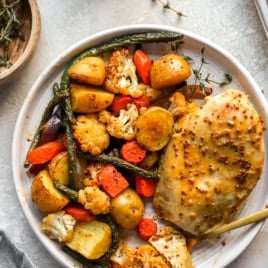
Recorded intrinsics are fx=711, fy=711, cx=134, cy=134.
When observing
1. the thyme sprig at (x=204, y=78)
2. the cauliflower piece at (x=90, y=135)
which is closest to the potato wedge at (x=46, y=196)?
the cauliflower piece at (x=90, y=135)

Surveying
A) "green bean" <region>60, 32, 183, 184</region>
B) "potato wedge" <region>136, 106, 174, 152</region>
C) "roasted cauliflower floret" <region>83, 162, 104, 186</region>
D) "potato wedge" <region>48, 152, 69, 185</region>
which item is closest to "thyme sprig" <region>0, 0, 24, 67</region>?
"green bean" <region>60, 32, 183, 184</region>

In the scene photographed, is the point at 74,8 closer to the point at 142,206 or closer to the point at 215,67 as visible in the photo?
the point at 215,67

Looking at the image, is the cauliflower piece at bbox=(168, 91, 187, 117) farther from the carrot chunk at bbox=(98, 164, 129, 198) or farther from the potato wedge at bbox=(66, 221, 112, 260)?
the potato wedge at bbox=(66, 221, 112, 260)

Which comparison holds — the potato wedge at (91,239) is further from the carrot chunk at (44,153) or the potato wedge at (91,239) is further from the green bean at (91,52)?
the carrot chunk at (44,153)

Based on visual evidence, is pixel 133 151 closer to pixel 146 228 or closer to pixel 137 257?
pixel 146 228

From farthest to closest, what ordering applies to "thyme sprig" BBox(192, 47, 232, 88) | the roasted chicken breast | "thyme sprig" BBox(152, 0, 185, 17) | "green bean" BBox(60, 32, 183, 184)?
"thyme sprig" BBox(152, 0, 185, 17) < "thyme sprig" BBox(192, 47, 232, 88) < "green bean" BBox(60, 32, 183, 184) < the roasted chicken breast

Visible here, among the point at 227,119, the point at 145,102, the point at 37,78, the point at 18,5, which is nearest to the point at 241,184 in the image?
the point at 227,119
